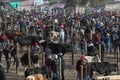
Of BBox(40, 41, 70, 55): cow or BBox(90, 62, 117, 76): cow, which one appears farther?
BBox(40, 41, 70, 55): cow

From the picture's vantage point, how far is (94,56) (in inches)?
885

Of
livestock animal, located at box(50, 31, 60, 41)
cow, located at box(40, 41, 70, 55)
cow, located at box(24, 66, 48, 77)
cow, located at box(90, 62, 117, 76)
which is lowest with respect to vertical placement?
livestock animal, located at box(50, 31, 60, 41)

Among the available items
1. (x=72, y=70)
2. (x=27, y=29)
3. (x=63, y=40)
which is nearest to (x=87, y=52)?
(x=72, y=70)

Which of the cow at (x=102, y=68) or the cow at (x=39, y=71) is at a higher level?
the cow at (x=39, y=71)

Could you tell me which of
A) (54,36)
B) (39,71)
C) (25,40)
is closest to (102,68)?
(39,71)

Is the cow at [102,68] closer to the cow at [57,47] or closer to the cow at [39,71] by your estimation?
the cow at [39,71]

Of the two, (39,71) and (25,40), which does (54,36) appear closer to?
(25,40)

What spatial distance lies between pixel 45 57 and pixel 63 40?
994 centimetres

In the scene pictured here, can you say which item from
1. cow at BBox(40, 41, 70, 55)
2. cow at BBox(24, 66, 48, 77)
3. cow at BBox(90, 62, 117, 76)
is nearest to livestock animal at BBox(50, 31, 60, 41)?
cow at BBox(40, 41, 70, 55)

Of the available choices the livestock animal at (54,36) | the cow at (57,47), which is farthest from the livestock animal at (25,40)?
the cow at (57,47)

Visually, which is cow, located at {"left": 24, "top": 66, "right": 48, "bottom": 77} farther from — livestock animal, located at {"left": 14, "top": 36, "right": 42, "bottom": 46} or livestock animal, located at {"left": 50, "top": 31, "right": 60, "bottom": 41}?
livestock animal, located at {"left": 50, "top": 31, "right": 60, "bottom": 41}

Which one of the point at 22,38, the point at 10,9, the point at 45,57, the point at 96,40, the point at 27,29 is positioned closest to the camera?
the point at 45,57

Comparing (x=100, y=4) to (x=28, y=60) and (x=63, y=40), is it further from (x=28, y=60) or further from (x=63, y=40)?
(x=28, y=60)

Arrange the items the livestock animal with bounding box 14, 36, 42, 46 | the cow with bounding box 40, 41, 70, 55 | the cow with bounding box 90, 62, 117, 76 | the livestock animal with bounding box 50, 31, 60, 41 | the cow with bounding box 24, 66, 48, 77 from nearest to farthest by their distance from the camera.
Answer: the cow with bounding box 24, 66, 48, 77
the cow with bounding box 90, 62, 117, 76
the cow with bounding box 40, 41, 70, 55
the livestock animal with bounding box 14, 36, 42, 46
the livestock animal with bounding box 50, 31, 60, 41
